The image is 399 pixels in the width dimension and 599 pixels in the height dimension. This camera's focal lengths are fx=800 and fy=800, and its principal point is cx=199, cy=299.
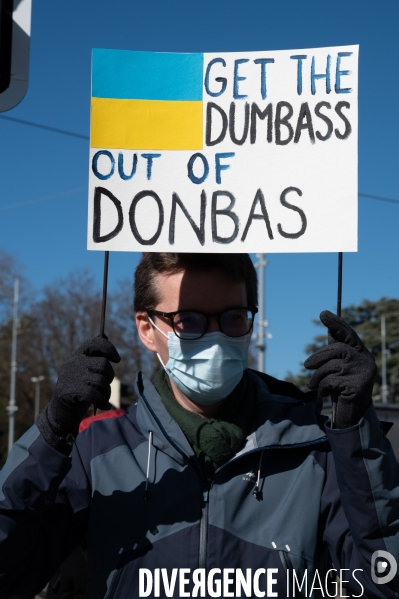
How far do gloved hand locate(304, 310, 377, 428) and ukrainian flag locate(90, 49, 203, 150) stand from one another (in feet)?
2.69

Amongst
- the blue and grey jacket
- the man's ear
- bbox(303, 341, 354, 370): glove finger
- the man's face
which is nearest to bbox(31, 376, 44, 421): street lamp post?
the man's ear

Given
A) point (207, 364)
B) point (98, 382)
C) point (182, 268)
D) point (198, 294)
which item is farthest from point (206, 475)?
point (182, 268)

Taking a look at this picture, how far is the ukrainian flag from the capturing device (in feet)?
8.79

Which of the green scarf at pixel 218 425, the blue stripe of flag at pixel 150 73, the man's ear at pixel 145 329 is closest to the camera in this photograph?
the green scarf at pixel 218 425

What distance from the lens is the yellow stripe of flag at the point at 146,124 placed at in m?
2.67

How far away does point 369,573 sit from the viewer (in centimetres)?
230

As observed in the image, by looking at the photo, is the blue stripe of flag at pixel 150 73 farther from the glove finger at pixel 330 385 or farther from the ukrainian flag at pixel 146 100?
the glove finger at pixel 330 385

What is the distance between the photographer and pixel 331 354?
2316mm

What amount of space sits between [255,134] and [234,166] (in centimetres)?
13

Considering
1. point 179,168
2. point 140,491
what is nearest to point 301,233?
point 179,168

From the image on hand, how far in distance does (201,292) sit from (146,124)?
1.98 feet

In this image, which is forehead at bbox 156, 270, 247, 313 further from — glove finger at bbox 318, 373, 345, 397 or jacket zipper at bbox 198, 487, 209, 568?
jacket zipper at bbox 198, 487, 209, 568

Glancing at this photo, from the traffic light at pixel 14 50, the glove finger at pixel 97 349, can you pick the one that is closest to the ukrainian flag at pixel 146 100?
the traffic light at pixel 14 50

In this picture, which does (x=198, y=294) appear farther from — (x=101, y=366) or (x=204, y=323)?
(x=101, y=366)
